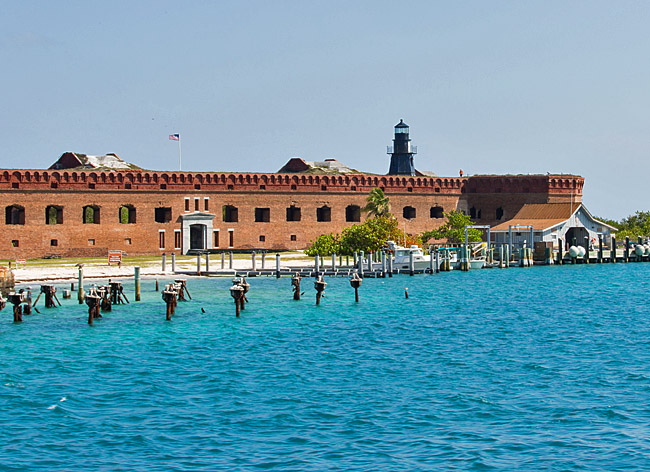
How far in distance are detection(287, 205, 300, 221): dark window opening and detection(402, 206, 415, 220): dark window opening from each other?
9.74 m

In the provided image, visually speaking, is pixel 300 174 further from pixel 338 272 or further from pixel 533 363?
pixel 533 363

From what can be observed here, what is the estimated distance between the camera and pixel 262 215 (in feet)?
248

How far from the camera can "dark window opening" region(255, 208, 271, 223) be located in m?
74.9

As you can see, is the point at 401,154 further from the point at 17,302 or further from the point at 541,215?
the point at 17,302

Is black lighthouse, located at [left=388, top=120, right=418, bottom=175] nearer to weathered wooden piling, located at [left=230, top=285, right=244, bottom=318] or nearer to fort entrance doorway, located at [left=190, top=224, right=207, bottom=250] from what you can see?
fort entrance doorway, located at [left=190, top=224, right=207, bottom=250]

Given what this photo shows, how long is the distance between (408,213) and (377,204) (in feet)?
21.2

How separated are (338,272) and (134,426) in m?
38.4

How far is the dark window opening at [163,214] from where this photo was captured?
7169 centimetres

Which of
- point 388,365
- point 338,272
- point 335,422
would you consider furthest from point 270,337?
point 338,272

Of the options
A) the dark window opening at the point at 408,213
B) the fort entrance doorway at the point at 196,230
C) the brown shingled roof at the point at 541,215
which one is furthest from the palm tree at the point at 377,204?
the fort entrance doorway at the point at 196,230

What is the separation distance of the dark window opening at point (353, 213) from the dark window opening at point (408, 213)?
4039 millimetres

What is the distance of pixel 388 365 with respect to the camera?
25406 millimetres

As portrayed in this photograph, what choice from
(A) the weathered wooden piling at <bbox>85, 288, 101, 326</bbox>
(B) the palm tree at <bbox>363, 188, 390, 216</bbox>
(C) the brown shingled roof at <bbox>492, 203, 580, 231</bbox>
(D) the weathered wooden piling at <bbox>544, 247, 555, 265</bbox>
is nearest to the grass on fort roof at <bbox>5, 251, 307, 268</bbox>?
(B) the palm tree at <bbox>363, 188, 390, 216</bbox>

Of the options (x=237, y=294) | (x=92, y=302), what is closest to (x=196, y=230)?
(x=237, y=294)
